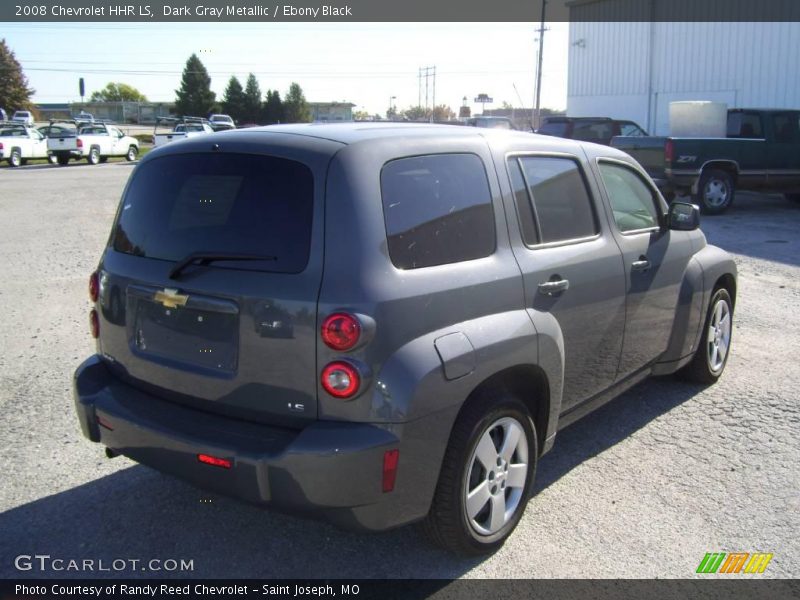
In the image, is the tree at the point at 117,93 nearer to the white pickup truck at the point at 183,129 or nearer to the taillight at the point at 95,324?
the white pickup truck at the point at 183,129

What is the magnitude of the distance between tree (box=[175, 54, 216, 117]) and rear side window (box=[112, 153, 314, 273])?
82.1 metres

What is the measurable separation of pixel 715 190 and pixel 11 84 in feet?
271

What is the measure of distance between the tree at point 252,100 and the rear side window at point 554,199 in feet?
256

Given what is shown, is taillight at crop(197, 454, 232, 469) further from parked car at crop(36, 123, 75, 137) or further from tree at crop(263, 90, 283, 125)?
tree at crop(263, 90, 283, 125)

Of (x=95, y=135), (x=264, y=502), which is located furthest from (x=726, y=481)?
(x=95, y=135)

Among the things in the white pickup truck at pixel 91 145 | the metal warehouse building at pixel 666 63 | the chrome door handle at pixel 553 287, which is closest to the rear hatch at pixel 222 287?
the chrome door handle at pixel 553 287

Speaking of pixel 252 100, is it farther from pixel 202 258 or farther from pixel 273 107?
pixel 202 258

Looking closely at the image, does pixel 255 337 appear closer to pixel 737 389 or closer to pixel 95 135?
pixel 737 389

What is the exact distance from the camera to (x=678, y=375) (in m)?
5.75

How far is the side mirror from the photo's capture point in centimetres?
499

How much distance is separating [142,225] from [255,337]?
1.00 meters

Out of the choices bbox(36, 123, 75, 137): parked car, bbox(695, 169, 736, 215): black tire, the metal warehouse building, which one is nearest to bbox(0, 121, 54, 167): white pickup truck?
bbox(36, 123, 75, 137): parked car

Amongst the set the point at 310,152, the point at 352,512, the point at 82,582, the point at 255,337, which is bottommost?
the point at 82,582

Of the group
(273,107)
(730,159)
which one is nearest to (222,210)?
(730,159)
